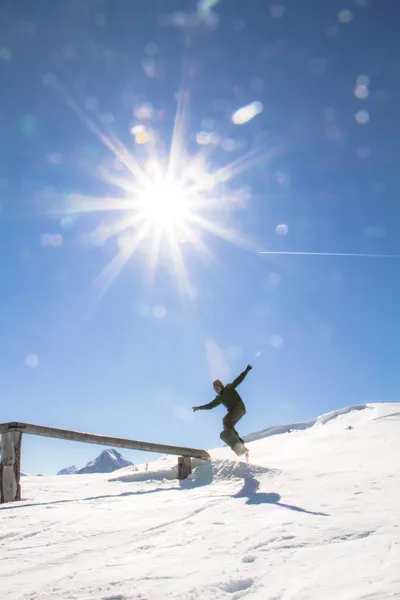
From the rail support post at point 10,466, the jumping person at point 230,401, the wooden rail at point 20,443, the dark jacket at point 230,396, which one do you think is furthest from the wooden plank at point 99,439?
the dark jacket at point 230,396

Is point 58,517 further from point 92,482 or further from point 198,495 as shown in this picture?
point 92,482

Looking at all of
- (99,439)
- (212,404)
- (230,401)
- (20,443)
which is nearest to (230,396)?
(230,401)

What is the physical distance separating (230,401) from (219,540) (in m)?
4.95

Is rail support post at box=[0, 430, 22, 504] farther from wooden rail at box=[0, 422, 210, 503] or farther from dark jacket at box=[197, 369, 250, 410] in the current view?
dark jacket at box=[197, 369, 250, 410]

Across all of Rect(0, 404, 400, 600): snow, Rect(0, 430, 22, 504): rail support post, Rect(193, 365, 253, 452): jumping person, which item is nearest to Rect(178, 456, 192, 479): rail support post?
Rect(193, 365, 253, 452): jumping person

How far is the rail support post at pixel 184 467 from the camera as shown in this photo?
728 centimetres

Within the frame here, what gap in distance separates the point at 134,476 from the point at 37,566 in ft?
16.5

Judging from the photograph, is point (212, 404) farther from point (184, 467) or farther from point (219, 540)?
point (219, 540)

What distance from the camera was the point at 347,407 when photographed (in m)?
29.6

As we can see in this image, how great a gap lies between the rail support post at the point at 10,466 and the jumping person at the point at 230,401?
11.5ft

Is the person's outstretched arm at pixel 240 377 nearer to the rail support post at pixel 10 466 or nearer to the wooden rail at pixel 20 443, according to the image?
the wooden rail at pixel 20 443

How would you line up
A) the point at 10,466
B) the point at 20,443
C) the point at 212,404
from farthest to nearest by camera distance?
the point at 212,404 < the point at 20,443 < the point at 10,466

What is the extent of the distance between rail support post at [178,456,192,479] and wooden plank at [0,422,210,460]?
0.24 ft

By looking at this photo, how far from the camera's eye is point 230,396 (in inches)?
311
